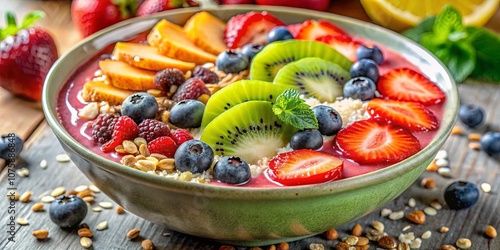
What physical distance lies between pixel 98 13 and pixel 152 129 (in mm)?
1115

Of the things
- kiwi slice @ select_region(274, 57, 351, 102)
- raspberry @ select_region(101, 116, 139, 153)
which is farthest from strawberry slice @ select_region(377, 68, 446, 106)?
raspberry @ select_region(101, 116, 139, 153)

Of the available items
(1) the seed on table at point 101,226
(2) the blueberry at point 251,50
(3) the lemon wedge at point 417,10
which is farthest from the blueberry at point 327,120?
(3) the lemon wedge at point 417,10

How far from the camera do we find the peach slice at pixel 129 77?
202cm

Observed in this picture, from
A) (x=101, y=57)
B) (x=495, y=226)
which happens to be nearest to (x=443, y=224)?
(x=495, y=226)

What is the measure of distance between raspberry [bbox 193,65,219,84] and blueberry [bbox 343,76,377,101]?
1.23 ft

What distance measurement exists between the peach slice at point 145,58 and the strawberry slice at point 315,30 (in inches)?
15.8

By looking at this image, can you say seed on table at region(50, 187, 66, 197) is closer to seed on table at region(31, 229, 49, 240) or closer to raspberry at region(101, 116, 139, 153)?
seed on table at region(31, 229, 49, 240)

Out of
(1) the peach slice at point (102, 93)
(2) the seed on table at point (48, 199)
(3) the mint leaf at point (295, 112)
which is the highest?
(3) the mint leaf at point (295, 112)

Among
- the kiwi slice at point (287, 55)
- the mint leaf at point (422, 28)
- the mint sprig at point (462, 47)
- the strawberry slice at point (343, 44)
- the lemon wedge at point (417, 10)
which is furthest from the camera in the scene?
the lemon wedge at point (417, 10)

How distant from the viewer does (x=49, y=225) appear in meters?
1.89

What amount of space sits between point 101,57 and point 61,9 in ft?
3.07

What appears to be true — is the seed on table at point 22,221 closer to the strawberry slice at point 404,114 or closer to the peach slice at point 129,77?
the peach slice at point 129,77

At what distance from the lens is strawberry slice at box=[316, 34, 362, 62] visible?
221cm

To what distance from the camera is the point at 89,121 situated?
188 centimetres
